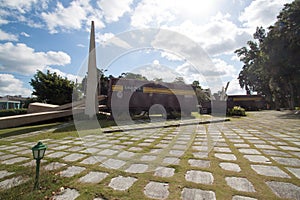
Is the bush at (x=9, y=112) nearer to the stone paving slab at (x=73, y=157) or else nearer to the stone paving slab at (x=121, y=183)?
the stone paving slab at (x=73, y=157)

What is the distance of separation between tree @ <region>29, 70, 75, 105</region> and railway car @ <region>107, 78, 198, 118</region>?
387 inches

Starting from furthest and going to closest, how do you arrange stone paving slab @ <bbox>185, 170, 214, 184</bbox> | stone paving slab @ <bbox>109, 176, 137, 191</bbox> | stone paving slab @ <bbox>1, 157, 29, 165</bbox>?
stone paving slab @ <bbox>1, 157, 29, 165</bbox> → stone paving slab @ <bbox>185, 170, 214, 184</bbox> → stone paving slab @ <bbox>109, 176, 137, 191</bbox>

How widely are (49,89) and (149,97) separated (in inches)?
470

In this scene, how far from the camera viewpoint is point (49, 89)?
15.8 meters

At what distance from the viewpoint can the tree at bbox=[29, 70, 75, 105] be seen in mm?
15797

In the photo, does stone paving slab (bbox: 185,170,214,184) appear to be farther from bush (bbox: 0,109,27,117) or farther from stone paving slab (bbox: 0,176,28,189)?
bush (bbox: 0,109,27,117)

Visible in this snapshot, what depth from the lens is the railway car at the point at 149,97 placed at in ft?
28.9

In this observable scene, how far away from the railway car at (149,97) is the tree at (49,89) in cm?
984

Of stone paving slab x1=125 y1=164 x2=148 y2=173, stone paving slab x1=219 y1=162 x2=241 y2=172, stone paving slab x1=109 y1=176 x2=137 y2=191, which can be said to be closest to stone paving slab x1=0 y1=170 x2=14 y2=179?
stone paving slab x1=109 y1=176 x2=137 y2=191

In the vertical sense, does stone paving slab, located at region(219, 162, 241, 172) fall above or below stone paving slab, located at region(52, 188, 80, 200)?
above

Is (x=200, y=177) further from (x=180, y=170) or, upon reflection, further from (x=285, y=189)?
(x=285, y=189)

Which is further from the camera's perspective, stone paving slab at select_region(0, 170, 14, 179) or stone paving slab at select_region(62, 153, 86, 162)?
stone paving slab at select_region(62, 153, 86, 162)

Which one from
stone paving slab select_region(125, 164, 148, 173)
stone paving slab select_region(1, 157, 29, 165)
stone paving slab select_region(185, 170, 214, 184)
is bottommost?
stone paving slab select_region(1, 157, 29, 165)

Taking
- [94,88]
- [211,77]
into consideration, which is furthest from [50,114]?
[211,77]
